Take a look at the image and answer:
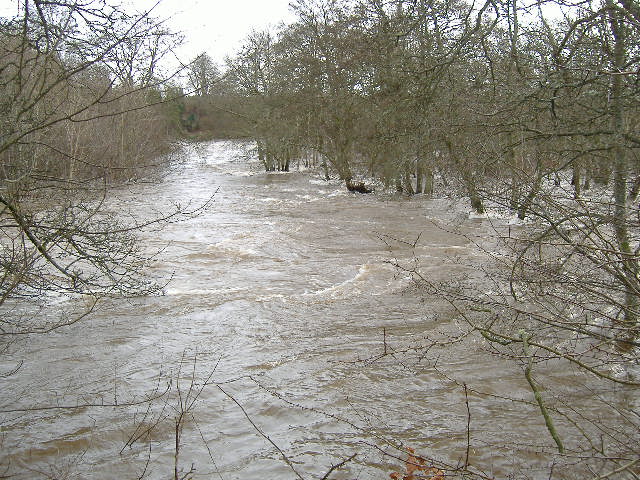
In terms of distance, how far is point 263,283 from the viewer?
33.7 ft

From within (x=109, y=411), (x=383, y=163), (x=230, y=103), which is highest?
(x=230, y=103)

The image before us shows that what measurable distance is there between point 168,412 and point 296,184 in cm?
2449

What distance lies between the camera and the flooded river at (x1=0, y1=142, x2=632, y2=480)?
4.75 meters

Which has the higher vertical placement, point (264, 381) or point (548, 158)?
point (548, 158)

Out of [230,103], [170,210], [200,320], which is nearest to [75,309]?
[200,320]

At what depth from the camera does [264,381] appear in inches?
244

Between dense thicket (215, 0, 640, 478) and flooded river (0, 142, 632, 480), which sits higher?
dense thicket (215, 0, 640, 478)

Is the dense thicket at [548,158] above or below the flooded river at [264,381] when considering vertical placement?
above

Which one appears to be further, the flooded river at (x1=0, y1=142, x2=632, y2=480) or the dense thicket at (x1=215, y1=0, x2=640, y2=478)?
the flooded river at (x1=0, y1=142, x2=632, y2=480)

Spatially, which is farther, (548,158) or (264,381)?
(548,158)

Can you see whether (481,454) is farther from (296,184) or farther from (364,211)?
(296,184)

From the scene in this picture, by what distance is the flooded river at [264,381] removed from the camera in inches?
187

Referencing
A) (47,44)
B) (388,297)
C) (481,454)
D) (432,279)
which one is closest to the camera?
(47,44)

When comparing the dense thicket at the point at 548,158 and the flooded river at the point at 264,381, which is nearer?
the dense thicket at the point at 548,158
